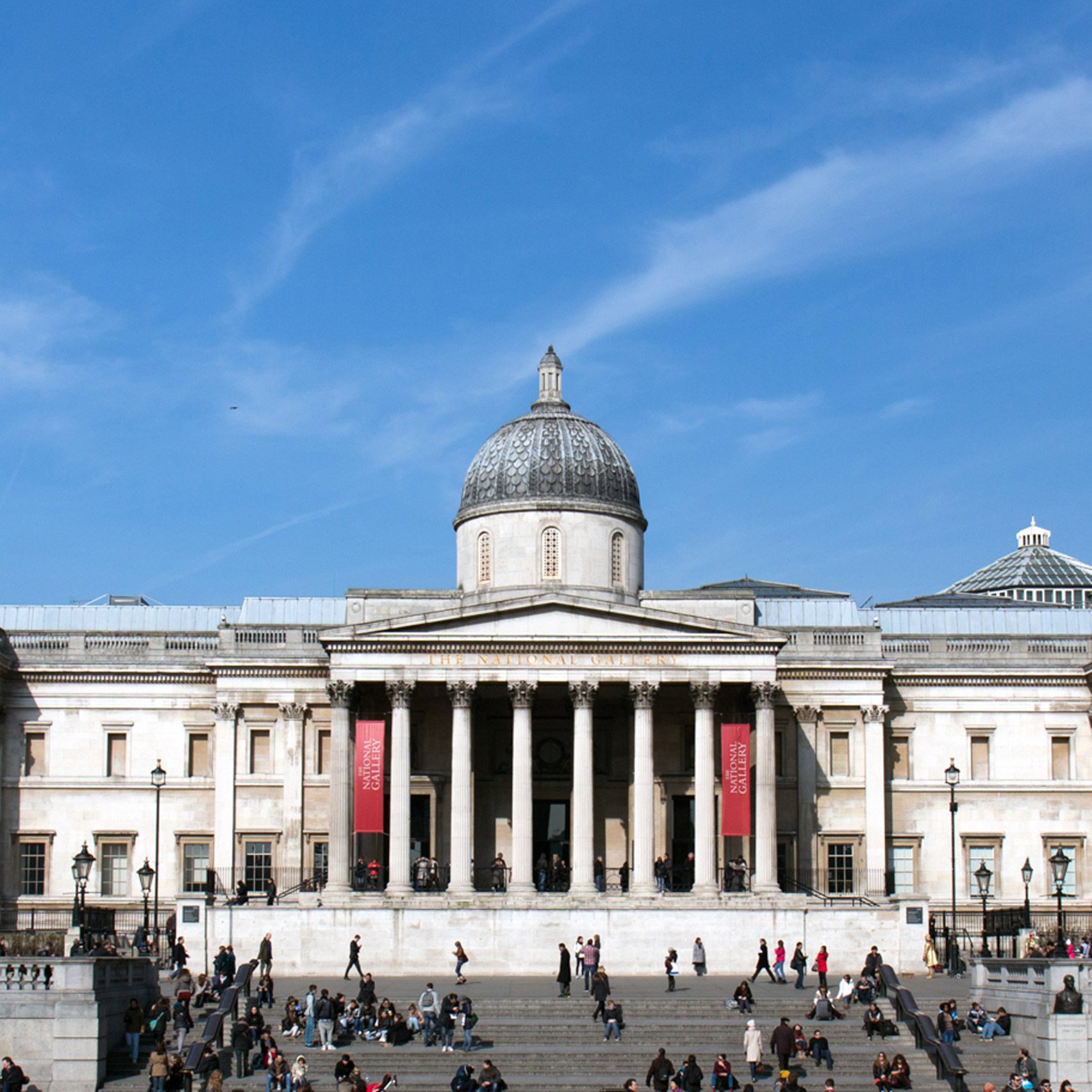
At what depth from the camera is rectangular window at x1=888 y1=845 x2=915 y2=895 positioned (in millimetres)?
72125

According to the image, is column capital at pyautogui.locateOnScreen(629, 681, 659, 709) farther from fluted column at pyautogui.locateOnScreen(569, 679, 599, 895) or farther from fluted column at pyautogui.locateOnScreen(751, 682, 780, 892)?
fluted column at pyautogui.locateOnScreen(751, 682, 780, 892)

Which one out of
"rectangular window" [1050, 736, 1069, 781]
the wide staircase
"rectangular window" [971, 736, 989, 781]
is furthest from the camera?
"rectangular window" [971, 736, 989, 781]

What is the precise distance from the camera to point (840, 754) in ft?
235

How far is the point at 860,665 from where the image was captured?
7106cm

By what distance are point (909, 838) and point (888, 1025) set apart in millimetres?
25826

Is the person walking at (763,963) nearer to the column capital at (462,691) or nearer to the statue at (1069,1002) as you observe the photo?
the statue at (1069,1002)

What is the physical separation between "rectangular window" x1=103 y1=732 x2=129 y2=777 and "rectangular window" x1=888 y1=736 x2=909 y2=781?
28666 mm

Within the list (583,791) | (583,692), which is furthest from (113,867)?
(583,692)

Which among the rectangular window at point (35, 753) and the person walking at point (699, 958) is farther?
the rectangular window at point (35, 753)

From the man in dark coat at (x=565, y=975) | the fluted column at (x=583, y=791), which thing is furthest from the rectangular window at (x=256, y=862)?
the man in dark coat at (x=565, y=975)

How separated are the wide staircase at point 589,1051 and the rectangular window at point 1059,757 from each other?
84.2 feet

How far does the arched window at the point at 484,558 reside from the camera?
2756 inches

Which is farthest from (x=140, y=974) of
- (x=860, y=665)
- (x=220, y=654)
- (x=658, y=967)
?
(x=860, y=665)

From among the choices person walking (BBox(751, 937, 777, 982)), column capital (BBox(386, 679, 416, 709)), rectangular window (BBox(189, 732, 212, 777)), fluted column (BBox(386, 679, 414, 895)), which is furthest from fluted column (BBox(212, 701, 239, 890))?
person walking (BBox(751, 937, 777, 982))
